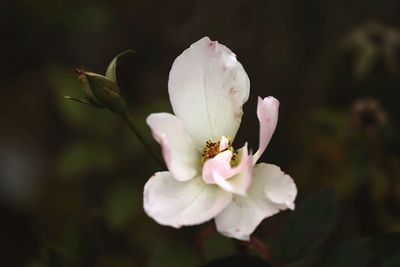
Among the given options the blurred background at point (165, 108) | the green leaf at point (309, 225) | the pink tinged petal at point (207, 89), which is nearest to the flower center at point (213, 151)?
the pink tinged petal at point (207, 89)

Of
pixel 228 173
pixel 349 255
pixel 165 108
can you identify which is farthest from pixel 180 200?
pixel 165 108

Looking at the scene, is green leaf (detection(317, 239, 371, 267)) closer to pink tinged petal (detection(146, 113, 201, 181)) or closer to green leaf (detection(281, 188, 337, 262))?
green leaf (detection(281, 188, 337, 262))

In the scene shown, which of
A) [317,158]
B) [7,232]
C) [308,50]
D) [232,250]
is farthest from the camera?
[7,232]

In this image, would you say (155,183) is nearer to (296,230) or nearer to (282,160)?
(296,230)

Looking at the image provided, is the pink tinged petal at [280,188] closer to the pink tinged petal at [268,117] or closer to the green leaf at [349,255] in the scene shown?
the pink tinged petal at [268,117]

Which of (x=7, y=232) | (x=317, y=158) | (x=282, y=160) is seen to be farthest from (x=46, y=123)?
(x=317, y=158)

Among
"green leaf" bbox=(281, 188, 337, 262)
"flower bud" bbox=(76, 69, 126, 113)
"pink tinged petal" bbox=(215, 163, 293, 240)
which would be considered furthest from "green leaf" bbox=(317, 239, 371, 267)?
"flower bud" bbox=(76, 69, 126, 113)
